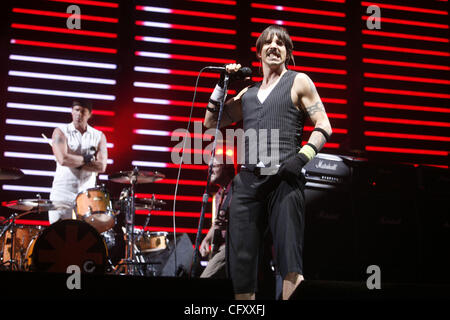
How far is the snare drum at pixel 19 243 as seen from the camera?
5.71 m

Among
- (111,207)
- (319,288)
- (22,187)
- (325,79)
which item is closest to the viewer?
(319,288)

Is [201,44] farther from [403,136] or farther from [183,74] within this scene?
[403,136]

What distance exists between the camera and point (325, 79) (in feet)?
24.8

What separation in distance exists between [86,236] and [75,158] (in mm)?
1872

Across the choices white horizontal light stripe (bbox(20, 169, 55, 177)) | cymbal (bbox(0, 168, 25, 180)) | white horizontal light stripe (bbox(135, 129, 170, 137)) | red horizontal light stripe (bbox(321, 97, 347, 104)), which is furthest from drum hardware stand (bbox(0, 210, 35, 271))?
red horizontal light stripe (bbox(321, 97, 347, 104))

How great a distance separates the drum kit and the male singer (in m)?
2.20

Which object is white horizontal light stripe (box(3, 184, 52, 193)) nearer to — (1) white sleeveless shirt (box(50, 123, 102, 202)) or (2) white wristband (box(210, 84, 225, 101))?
(1) white sleeveless shirt (box(50, 123, 102, 202))

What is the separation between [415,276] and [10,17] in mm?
6617

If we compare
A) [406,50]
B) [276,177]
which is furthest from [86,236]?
[406,50]

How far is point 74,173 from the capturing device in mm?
6254

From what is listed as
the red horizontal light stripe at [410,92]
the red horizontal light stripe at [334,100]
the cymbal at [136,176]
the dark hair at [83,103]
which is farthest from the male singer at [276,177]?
the red horizontal light stripe at [410,92]

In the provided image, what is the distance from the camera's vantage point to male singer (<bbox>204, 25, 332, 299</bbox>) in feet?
8.03
